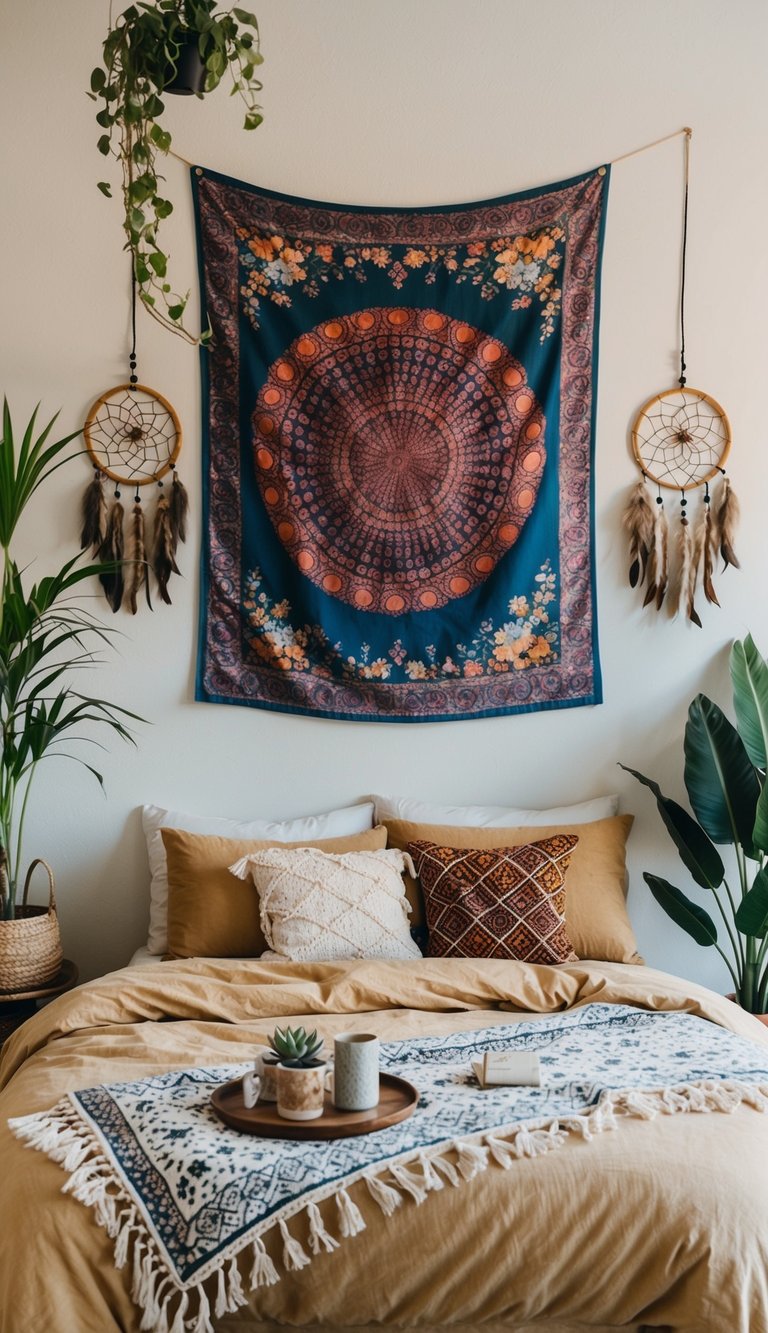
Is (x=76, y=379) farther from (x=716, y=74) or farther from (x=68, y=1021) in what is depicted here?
(x=716, y=74)

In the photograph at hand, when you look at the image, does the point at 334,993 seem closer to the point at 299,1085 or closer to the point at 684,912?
the point at 299,1085

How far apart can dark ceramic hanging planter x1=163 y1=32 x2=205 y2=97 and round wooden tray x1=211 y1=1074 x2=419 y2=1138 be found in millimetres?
2201

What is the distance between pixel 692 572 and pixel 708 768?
0.62 m

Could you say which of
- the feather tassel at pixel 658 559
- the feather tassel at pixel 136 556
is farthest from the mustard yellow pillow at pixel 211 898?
the feather tassel at pixel 658 559

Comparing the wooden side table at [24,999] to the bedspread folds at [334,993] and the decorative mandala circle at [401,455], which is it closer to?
the bedspread folds at [334,993]

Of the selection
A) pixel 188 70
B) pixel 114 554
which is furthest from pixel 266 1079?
pixel 188 70

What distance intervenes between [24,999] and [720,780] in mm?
1932

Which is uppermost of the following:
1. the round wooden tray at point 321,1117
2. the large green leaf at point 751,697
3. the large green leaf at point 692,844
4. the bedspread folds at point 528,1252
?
the large green leaf at point 751,697

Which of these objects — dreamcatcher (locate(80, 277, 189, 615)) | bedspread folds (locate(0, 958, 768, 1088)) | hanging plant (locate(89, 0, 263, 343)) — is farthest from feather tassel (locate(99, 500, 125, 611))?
bedspread folds (locate(0, 958, 768, 1088))

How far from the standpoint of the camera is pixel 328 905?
2.88 m

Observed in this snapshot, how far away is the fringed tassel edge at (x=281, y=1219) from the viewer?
1.61 meters

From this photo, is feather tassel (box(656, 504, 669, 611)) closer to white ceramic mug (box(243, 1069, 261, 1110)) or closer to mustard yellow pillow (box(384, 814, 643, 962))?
mustard yellow pillow (box(384, 814, 643, 962))

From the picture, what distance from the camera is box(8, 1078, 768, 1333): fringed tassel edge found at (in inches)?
63.5

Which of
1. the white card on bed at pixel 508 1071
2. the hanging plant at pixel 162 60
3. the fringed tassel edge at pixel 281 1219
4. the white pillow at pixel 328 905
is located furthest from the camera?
the white pillow at pixel 328 905
